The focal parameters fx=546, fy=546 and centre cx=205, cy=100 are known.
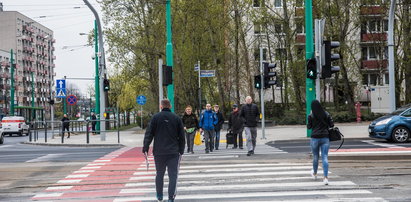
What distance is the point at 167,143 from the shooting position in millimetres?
8312

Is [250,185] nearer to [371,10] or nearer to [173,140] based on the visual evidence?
[173,140]

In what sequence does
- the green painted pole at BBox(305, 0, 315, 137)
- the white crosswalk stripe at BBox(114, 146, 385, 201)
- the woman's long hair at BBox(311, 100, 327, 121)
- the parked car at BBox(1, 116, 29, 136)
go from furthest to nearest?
the parked car at BBox(1, 116, 29, 136)
the green painted pole at BBox(305, 0, 315, 137)
the woman's long hair at BBox(311, 100, 327, 121)
the white crosswalk stripe at BBox(114, 146, 385, 201)

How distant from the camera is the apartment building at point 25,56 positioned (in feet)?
A: 375

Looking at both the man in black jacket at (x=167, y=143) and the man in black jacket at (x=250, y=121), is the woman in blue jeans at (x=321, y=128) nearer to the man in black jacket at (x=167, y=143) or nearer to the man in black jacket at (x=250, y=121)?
the man in black jacket at (x=167, y=143)

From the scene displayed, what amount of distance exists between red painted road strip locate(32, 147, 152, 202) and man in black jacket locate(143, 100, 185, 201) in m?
1.46

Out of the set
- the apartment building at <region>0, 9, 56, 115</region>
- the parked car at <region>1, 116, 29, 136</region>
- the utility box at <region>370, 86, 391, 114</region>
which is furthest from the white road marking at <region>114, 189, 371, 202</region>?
the apartment building at <region>0, 9, 56, 115</region>

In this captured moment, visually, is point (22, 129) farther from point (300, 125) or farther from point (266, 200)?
point (266, 200)

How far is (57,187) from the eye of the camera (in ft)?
36.4

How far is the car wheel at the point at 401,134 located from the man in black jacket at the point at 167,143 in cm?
1407

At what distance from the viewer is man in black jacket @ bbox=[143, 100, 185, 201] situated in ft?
27.3

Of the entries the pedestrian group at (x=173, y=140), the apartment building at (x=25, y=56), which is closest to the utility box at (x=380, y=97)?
the pedestrian group at (x=173, y=140)

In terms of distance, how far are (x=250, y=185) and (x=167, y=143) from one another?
2.68 m

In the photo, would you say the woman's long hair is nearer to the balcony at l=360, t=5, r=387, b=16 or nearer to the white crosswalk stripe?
the white crosswalk stripe

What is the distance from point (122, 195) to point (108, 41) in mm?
31784
